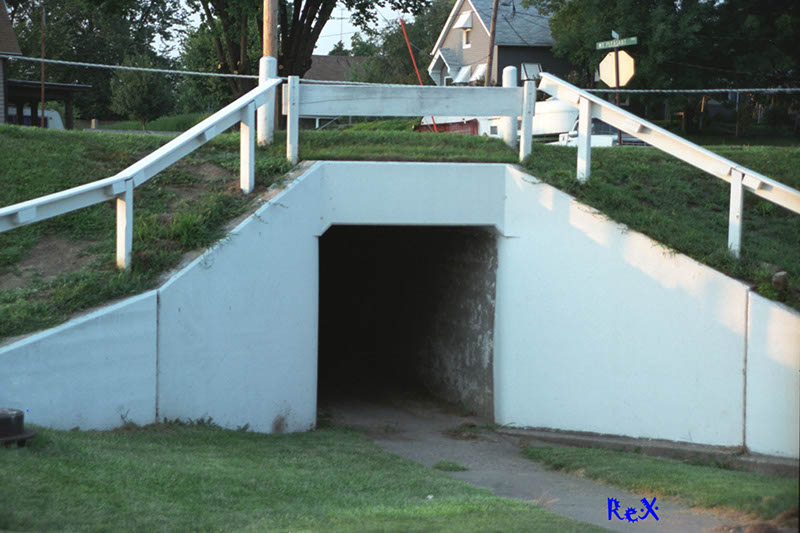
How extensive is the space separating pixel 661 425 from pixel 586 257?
191 centimetres

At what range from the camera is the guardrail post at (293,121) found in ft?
32.1

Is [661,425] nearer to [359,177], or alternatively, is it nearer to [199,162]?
[359,177]

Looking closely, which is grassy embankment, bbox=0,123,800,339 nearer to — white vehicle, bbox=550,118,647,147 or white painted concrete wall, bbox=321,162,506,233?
white painted concrete wall, bbox=321,162,506,233

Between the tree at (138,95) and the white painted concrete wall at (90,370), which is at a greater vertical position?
the tree at (138,95)

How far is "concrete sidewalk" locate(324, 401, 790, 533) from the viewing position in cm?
578

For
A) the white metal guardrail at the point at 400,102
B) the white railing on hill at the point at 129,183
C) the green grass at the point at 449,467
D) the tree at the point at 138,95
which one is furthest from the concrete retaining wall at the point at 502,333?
the tree at the point at 138,95

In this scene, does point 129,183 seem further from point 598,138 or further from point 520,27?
point 520,27

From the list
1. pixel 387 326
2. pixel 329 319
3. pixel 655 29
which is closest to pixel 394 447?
pixel 387 326

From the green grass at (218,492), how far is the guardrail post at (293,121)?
3.77 meters

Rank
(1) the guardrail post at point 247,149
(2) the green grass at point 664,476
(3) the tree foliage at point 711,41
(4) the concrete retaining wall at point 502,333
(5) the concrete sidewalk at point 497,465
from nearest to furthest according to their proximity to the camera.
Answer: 1. (5) the concrete sidewalk at point 497,465
2. (2) the green grass at point 664,476
3. (4) the concrete retaining wall at point 502,333
4. (1) the guardrail post at point 247,149
5. (3) the tree foliage at point 711,41

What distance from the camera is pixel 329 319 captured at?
52.4 ft

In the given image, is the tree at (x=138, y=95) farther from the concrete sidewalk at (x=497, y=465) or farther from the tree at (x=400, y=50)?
the concrete sidewalk at (x=497, y=465)

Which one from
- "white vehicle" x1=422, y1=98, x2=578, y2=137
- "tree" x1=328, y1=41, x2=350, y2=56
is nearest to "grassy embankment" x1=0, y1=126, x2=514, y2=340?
"white vehicle" x1=422, y1=98, x2=578, y2=137

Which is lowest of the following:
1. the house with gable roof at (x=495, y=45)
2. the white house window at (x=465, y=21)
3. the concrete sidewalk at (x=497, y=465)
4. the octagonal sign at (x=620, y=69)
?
the concrete sidewalk at (x=497, y=465)
